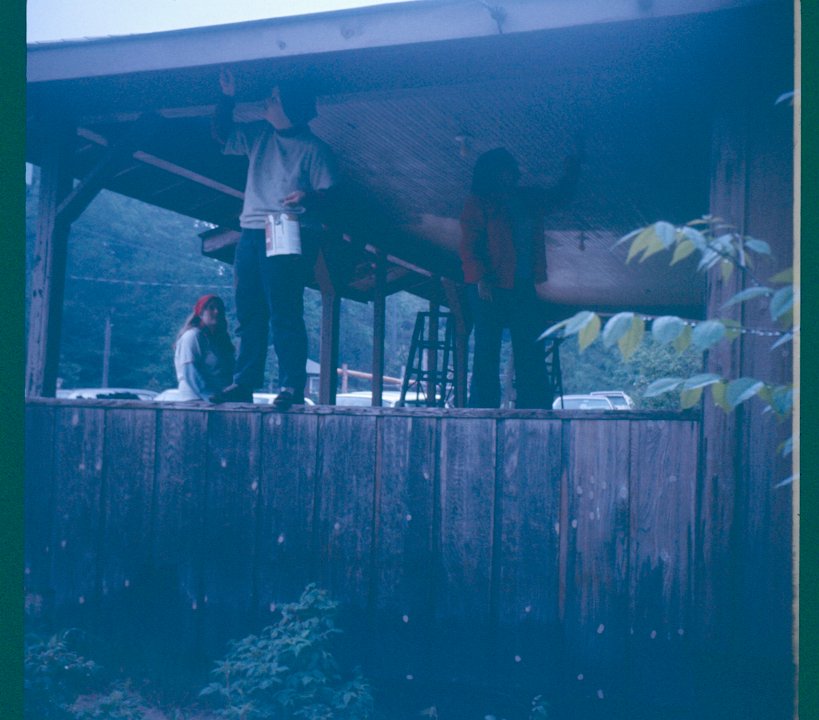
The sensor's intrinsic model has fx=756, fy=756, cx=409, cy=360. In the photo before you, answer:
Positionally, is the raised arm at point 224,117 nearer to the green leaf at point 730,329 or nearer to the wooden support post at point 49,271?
the wooden support post at point 49,271

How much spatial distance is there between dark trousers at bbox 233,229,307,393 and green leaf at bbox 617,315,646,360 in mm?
2713

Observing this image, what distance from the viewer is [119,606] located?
443 centimetres

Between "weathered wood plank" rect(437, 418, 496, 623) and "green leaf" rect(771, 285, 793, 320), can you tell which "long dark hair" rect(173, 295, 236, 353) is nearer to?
"weathered wood plank" rect(437, 418, 496, 623)

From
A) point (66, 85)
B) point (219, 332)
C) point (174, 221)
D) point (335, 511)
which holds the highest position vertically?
point (174, 221)

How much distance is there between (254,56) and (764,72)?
2.49 m

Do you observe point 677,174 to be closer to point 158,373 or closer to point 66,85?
point 66,85

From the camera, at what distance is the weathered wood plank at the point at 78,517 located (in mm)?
4500

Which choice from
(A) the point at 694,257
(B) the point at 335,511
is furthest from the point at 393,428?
(A) the point at 694,257

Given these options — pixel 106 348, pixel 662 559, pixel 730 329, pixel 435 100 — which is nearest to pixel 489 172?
pixel 435 100

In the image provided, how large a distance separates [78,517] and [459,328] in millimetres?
8857

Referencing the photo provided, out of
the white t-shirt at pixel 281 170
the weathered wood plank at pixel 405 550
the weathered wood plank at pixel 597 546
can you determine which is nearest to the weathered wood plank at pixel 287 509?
the weathered wood plank at pixel 405 550

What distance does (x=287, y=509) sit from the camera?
4.10 metres

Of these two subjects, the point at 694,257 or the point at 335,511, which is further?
the point at 694,257

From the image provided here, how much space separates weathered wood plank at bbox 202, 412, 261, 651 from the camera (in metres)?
4.16
